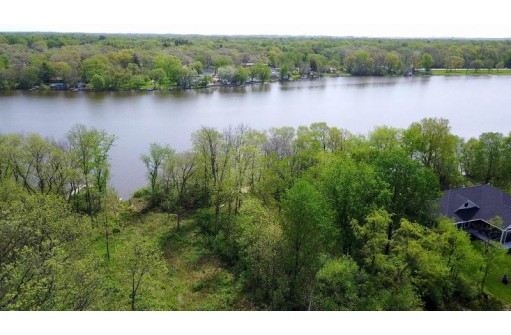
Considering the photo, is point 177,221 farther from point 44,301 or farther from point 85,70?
point 85,70

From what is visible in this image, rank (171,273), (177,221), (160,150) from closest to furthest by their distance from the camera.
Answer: (171,273)
(177,221)
(160,150)

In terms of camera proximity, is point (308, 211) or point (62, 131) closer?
point (308, 211)

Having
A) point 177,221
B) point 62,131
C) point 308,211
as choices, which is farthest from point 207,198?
point 62,131

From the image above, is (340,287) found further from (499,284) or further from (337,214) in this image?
(499,284)

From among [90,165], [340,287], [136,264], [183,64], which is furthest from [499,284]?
[183,64]

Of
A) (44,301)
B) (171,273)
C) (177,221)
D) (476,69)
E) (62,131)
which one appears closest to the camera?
(44,301)

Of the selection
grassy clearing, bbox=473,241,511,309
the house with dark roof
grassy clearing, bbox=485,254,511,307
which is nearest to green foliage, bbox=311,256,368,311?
grassy clearing, bbox=473,241,511,309
